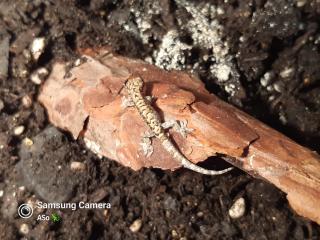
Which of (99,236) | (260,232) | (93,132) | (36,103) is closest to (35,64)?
(36,103)

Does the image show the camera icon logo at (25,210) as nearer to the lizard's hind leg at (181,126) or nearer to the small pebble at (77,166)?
the small pebble at (77,166)

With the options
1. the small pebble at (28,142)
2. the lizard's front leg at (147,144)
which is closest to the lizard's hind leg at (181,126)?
the lizard's front leg at (147,144)

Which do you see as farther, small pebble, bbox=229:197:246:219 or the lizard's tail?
small pebble, bbox=229:197:246:219

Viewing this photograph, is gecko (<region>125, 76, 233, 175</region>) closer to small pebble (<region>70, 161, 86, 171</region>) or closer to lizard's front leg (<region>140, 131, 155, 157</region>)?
lizard's front leg (<region>140, 131, 155, 157</region>)

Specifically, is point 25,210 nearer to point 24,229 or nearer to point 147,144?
point 24,229

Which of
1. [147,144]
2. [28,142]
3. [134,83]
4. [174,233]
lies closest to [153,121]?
[147,144]

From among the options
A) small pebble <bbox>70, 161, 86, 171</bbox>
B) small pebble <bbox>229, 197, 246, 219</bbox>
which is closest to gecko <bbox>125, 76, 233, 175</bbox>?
small pebble <bbox>229, 197, 246, 219</bbox>

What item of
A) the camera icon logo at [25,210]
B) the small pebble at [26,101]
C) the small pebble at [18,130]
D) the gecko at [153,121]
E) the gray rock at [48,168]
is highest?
the gecko at [153,121]
